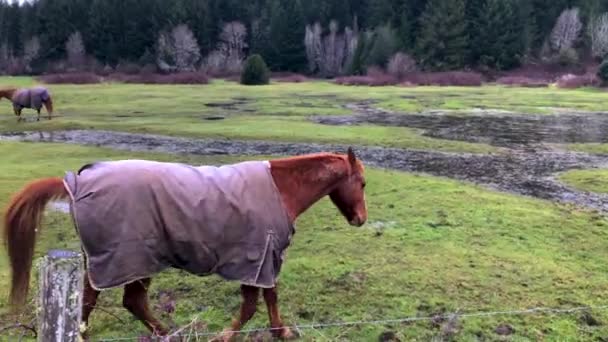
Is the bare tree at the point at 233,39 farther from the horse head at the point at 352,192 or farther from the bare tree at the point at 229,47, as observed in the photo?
the horse head at the point at 352,192

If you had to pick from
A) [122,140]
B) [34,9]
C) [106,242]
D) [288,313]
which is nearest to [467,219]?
[288,313]

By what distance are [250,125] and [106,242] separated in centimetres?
1693

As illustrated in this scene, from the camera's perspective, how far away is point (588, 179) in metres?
12.8

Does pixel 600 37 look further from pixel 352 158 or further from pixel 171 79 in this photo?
pixel 352 158

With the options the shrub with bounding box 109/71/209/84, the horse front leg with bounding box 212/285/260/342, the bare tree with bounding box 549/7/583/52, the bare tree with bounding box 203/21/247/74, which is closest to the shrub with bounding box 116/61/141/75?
the bare tree with bounding box 203/21/247/74

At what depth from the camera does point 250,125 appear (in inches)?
842

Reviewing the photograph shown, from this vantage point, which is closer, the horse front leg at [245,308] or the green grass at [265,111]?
the horse front leg at [245,308]

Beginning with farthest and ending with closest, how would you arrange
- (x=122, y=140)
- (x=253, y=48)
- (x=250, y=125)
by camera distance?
(x=253, y=48) → (x=250, y=125) → (x=122, y=140)

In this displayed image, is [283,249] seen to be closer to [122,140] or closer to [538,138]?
[122,140]

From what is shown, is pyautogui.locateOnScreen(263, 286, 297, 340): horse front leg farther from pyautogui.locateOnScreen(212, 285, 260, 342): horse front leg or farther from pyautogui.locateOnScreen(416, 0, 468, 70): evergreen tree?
pyautogui.locateOnScreen(416, 0, 468, 70): evergreen tree

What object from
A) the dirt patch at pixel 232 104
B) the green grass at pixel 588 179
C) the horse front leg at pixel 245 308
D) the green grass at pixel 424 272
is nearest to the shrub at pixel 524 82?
the dirt patch at pixel 232 104

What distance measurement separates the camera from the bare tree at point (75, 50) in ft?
236

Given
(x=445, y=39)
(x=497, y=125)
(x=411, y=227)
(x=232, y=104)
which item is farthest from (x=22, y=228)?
(x=445, y=39)

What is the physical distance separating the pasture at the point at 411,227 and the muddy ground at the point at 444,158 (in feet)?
0.21
